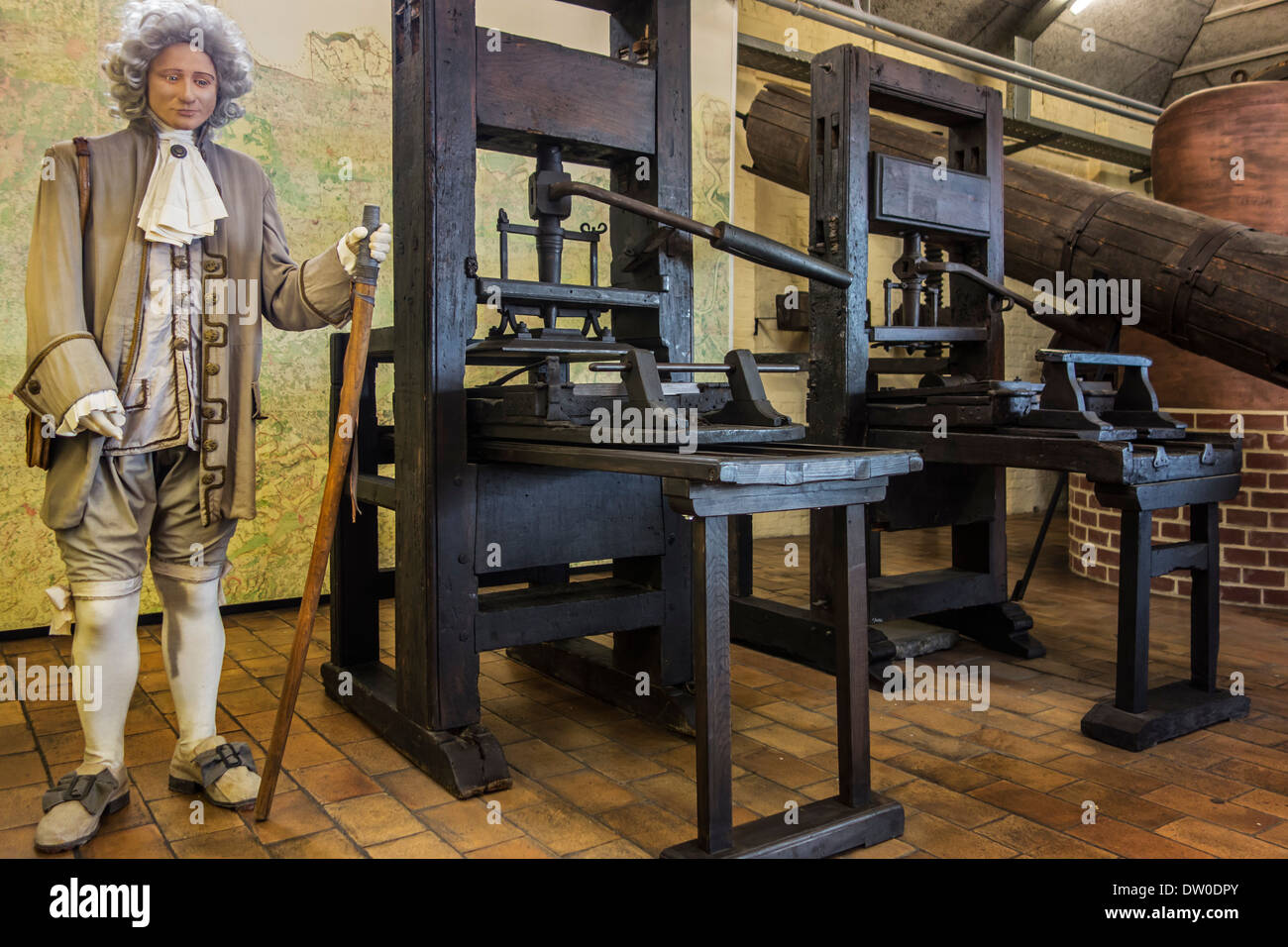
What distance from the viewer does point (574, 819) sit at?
2.27 m

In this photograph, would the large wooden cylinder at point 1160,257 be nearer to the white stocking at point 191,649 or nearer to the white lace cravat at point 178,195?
the white lace cravat at point 178,195

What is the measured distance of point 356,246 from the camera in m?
2.32

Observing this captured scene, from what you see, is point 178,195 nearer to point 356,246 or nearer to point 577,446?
point 356,246

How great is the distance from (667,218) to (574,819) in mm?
1478

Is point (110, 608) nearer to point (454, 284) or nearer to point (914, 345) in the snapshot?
point (454, 284)

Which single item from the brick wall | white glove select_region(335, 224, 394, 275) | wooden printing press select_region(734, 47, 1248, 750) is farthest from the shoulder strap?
the brick wall

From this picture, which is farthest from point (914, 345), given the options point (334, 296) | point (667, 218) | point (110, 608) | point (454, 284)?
point (110, 608)

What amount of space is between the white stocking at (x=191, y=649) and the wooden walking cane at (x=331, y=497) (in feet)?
0.88

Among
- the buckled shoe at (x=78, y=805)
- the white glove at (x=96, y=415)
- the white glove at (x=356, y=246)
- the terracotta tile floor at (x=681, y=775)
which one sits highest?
the white glove at (x=356, y=246)

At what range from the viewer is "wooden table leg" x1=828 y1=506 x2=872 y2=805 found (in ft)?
6.91

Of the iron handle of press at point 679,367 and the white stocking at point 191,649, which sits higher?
the iron handle of press at point 679,367

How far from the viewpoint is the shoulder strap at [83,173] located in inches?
86.6

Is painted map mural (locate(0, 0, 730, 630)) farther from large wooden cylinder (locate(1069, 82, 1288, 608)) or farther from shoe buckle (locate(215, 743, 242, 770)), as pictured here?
large wooden cylinder (locate(1069, 82, 1288, 608))

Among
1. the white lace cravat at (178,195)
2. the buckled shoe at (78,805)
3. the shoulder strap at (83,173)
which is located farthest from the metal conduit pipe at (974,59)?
the buckled shoe at (78,805)
